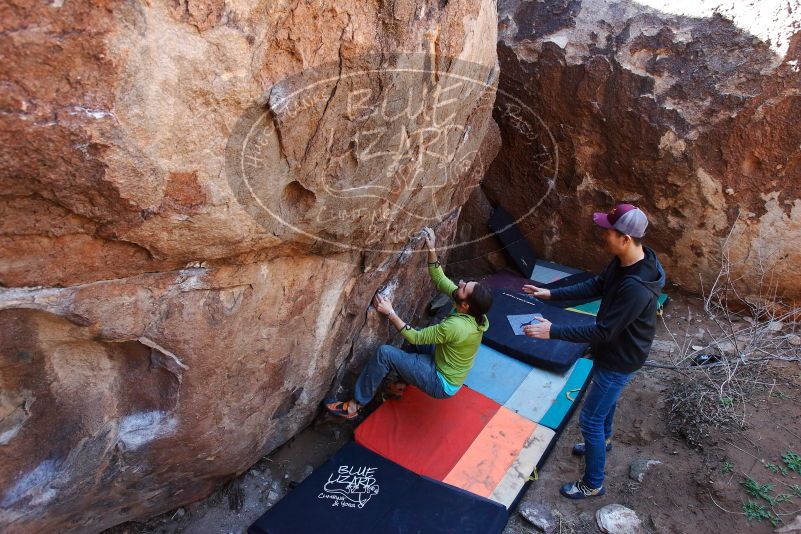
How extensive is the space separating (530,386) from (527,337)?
45 centimetres

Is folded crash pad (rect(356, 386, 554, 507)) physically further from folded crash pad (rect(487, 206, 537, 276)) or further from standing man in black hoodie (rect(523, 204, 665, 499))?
folded crash pad (rect(487, 206, 537, 276))

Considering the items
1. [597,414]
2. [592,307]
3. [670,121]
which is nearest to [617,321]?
[597,414]

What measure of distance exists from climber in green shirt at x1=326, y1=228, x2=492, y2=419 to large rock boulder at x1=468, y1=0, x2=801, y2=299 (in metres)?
1.87

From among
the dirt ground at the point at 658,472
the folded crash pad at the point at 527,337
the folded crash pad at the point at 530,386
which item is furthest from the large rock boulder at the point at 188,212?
the folded crash pad at the point at 527,337

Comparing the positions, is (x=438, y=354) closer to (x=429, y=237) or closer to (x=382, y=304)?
(x=382, y=304)

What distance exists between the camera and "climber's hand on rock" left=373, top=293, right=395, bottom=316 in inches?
140

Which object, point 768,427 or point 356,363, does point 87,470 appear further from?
point 768,427

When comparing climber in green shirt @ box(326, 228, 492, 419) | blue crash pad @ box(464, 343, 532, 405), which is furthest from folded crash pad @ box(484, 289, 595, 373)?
climber in green shirt @ box(326, 228, 492, 419)

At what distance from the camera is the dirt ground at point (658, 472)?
300cm

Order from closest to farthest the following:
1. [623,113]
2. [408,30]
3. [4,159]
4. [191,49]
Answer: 1. [4,159]
2. [191,49]
3. [408,30]
4. [623,113]

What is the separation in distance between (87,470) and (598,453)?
231 centimetres

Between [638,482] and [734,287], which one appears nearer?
[638,482]

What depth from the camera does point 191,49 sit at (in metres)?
1.88

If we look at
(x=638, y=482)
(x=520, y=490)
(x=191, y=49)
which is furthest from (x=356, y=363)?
(x=191, y=49)
